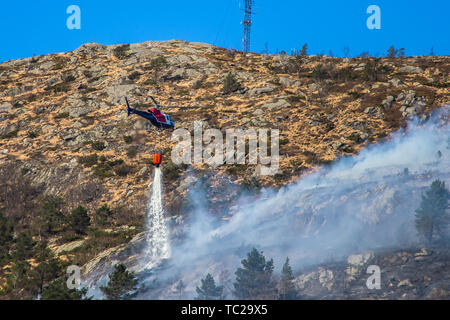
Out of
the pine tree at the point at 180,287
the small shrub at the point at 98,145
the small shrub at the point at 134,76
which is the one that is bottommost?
the pine tree at the point at 180,287

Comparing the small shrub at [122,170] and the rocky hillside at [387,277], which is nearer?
the rocky hillside at [387,277]

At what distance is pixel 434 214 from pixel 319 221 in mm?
12841

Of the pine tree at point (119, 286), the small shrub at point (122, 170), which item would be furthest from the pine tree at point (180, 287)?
the small shrub at point (122, 170)

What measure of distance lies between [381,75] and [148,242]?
6734cm

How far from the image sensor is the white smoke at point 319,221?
53.9 metres

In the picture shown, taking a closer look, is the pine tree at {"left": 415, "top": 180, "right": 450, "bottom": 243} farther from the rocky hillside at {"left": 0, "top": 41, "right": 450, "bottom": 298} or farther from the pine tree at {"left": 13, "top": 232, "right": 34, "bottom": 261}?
the pine tree at {"left": 13, "top": 232, "right": 34, "bottom": 261}

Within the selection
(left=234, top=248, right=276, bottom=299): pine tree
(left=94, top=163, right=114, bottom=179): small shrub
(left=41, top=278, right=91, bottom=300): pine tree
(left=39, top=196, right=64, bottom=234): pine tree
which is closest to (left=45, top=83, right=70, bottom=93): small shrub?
(left=94, top=163, right=114, bottom=179): small shrub

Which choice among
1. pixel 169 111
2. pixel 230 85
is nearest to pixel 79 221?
pixel 169 111

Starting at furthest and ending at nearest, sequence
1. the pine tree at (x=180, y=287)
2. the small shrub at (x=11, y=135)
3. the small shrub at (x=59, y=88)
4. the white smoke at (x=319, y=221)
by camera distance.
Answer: the small shrub at (x=59, y=88) < the small shrub at (x=11, y=135) < the white smoke at (x=319, y=221) < the pine tree at (x=180, y=287)

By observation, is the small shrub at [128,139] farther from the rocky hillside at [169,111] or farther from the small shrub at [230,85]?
the small shrub at [230,85]

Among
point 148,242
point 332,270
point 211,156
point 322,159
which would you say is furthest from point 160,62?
point 332,270

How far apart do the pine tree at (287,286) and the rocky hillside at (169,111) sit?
773 inches

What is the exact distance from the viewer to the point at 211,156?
82.9 metres

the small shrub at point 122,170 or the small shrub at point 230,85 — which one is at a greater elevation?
the small shrub at point 230,85
